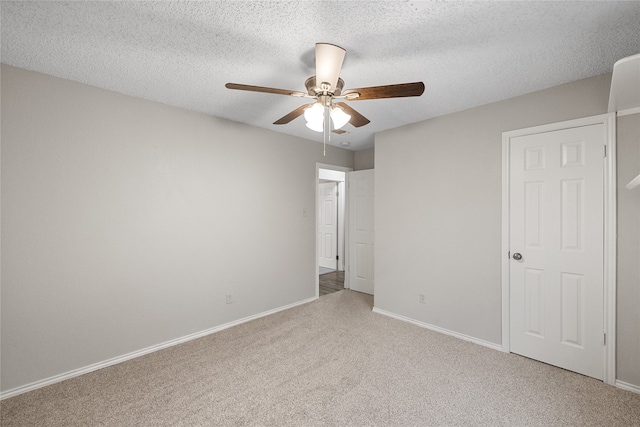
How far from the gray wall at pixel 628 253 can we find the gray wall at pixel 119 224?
10.7 ft

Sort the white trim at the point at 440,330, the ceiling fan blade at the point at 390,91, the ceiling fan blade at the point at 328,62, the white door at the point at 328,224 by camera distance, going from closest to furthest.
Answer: the ceiling fan blade at the point at 328,62 < the ceiling fan blade at the point at 390,91 < the white trim at the point at 440,330 < the white door at the point at 328,224

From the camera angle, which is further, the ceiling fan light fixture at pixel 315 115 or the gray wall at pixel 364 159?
the gray wall at pixel 364 159

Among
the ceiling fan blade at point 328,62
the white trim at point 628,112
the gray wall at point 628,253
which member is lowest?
the gray wall at point 628,253

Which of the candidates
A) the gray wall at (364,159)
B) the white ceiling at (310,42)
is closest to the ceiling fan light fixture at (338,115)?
the white ceiling at (310,42)

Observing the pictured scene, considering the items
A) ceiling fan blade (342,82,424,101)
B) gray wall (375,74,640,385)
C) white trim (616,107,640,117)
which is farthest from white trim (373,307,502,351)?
ceiling fan blade (342,82,424,101)

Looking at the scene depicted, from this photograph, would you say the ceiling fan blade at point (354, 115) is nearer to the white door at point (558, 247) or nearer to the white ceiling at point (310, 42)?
the white ceiling at point (310, 42)

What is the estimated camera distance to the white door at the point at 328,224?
20.6 ft

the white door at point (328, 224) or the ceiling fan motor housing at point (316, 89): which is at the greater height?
the ceiling fan motor housing at point (316, 89)

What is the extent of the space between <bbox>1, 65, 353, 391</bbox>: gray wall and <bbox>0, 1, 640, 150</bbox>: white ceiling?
1.29 feet

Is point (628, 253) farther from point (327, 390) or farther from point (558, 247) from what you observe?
point (327, 390)

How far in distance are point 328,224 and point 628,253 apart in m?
4.81

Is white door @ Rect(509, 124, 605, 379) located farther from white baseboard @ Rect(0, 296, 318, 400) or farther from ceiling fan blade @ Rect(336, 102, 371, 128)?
white baseboard @ Rect(0, 296, 318, 400)

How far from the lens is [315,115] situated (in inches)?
73.7

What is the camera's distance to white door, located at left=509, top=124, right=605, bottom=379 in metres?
2.21
